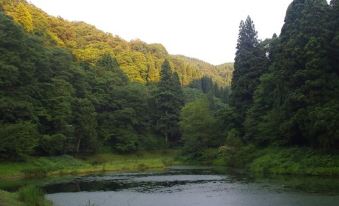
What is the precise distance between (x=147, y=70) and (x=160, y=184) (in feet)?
297

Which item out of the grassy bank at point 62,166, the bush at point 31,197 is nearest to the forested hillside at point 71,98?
the grassy bank at point 62,166

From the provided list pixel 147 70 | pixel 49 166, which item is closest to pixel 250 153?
pixel 49 166

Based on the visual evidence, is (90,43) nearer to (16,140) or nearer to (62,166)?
(62,166)

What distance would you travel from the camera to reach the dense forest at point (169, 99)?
44.6 m

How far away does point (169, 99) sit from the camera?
91438mm

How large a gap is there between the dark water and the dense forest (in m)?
9.92

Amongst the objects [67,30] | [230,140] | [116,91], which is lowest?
[230,140]

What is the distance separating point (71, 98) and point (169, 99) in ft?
82.5

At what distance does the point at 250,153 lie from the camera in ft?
182

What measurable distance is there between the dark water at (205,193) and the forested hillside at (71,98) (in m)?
20.8

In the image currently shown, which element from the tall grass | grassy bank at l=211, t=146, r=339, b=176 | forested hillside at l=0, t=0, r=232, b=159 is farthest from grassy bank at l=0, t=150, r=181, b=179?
the tall grass

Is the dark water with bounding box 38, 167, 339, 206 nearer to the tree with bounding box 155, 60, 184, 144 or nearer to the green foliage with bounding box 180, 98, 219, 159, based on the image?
the green foliage with bounding box 180, 98, 219, 159

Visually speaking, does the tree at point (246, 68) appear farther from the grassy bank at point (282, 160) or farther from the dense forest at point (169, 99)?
the grassy bank at point (282, 160)

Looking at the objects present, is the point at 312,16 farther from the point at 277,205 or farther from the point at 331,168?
the point at 277,205
